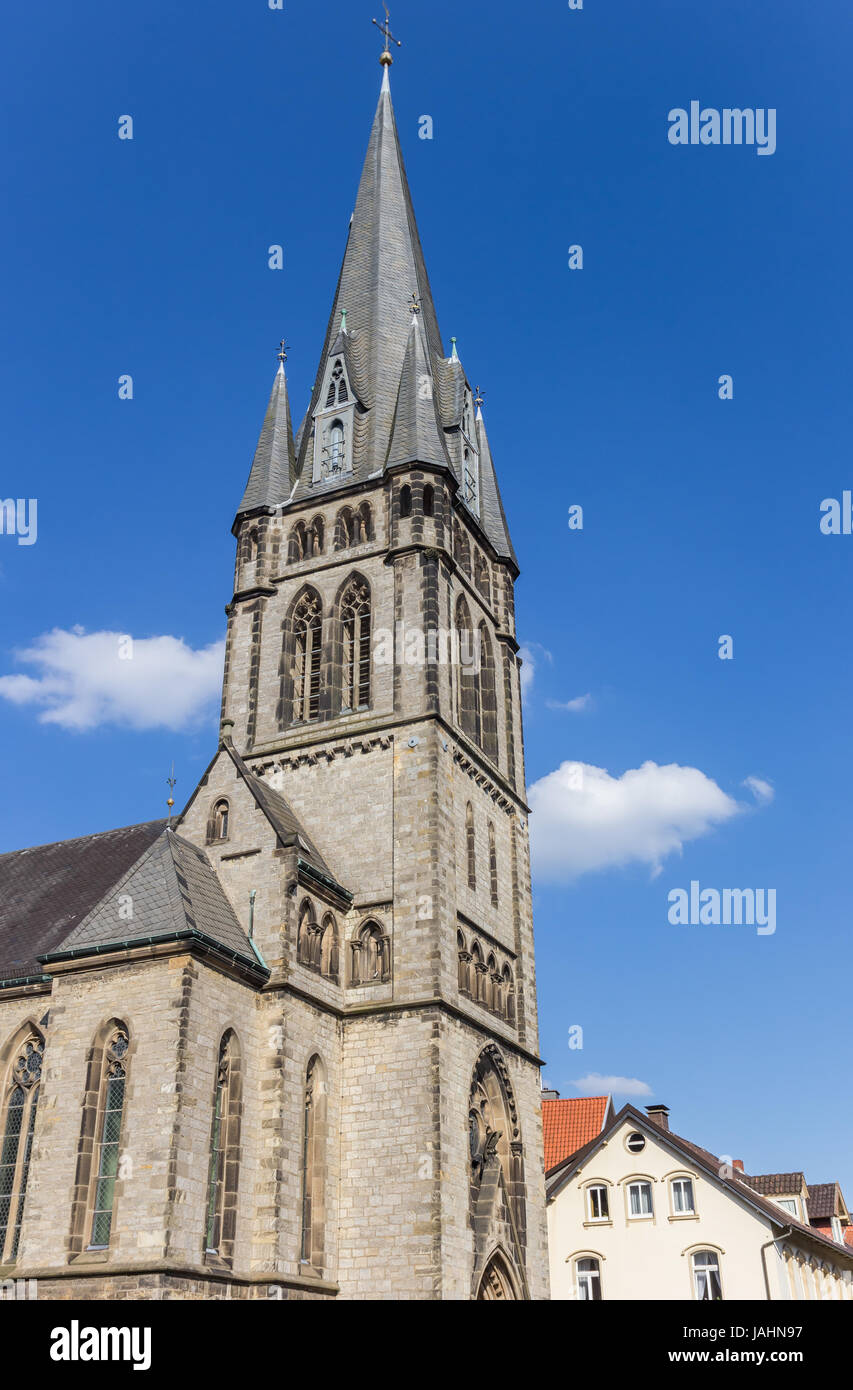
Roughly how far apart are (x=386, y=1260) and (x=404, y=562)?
646 inches

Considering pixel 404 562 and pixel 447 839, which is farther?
pixel 404 562

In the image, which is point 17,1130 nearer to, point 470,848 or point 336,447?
point 470,848

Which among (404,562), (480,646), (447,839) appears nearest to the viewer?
(447,839)

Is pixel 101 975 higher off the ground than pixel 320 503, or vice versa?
pixel 320 503

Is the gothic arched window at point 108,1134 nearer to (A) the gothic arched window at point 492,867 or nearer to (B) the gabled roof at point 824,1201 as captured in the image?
(A) the gothic arched window at point 492,867

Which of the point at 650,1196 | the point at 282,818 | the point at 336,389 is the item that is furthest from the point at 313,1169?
the point at 336,389

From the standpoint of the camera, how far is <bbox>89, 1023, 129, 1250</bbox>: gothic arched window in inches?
826

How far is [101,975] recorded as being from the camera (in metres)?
23.1

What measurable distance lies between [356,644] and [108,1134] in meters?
14.1

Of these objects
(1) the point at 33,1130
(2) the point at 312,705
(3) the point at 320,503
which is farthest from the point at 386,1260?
(3) the point at 320,503

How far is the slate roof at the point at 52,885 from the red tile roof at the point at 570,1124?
60.2 ft

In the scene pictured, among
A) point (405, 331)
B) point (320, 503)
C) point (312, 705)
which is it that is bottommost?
point (312, 705)
